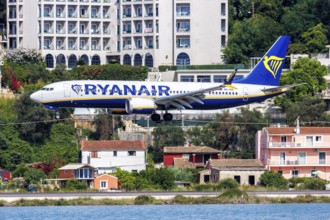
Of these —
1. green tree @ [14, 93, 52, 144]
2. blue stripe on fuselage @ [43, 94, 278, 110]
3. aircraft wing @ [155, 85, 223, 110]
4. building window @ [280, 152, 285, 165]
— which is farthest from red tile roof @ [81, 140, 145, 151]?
aircraft wing @ [155, 85, 223, 110]

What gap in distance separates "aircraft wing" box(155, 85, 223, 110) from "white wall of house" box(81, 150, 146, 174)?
25142mm

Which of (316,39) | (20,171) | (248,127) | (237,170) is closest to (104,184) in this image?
(20,171)

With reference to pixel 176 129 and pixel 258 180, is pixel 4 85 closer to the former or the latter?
pixel 176 129

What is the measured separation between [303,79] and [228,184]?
3520cm

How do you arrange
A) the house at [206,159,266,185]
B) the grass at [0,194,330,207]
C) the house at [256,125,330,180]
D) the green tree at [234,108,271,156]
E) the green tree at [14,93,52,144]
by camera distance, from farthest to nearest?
the green tree at [234,108,271,156] → the green tree at [14,93,52,144] → the house at [256,125,330,180] → the house at [206,159,266,185] → the grass at [0,194,330,207]

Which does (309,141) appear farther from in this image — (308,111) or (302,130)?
(308,111)

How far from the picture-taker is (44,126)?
6752 inches

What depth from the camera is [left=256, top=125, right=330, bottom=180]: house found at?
162 m

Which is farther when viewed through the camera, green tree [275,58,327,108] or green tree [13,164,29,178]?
green tree [275,58,327,108]

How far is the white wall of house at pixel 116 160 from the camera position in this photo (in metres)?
164

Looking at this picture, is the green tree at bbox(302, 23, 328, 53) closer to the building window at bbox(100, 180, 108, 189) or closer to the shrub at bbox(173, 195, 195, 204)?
the building window at bbox(100, 180, 108, 189)

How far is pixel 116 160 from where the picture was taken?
16512cm

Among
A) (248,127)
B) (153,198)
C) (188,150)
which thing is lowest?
(153,198)

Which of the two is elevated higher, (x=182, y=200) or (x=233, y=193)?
(x=233, y=193)
